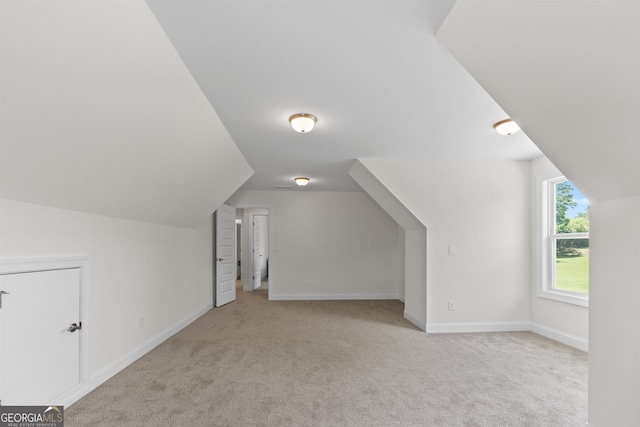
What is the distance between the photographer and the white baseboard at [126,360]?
8.75ft

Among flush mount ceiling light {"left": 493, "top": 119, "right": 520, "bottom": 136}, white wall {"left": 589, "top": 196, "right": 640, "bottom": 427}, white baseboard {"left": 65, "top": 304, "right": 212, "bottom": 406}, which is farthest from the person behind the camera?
flush mount ceiling light {"left": 493, "top": 119, "right": 520, "bottom": 136}

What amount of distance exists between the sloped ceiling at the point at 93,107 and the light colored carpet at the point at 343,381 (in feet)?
5.05

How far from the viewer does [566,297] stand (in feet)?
13.6

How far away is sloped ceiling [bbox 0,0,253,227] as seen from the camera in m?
1.40

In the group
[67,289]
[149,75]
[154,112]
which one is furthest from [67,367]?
[149,75]

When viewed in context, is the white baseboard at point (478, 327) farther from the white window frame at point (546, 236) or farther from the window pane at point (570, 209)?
the window pane at point (570, 209)

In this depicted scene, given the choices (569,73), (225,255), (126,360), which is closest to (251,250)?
(225,255)

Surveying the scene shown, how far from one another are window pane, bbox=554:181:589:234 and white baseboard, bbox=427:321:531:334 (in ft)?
4.56

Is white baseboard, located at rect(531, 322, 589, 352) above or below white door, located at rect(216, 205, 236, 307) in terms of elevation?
below

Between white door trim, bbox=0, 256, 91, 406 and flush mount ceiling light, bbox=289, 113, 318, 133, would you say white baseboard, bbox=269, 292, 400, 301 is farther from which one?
flush mount ceiling light, bbox=289, 113, 318, 133

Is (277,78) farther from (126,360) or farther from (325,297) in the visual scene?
(325,297)

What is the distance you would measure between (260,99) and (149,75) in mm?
893

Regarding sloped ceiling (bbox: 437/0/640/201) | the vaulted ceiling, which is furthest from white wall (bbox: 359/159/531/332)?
sloped ceiling (bbox: 437/0/640/201)

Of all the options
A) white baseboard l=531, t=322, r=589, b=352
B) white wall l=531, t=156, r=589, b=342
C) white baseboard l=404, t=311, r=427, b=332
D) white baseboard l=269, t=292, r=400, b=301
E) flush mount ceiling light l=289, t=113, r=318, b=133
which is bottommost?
white baseboard l=269, t=292, r=400, b=301
